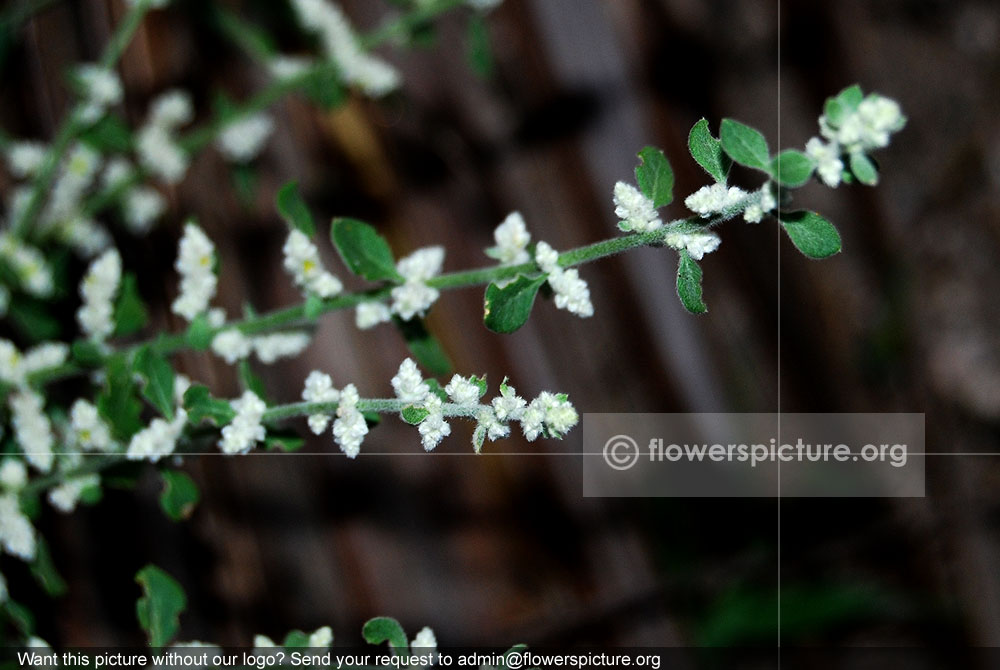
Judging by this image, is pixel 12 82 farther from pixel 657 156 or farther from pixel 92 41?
pixel 657 156

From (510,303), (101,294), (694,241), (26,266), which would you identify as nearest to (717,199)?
(694,241)

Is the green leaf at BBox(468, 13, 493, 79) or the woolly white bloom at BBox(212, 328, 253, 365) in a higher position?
the green leaf at BBox(468, 13, 493, 79)

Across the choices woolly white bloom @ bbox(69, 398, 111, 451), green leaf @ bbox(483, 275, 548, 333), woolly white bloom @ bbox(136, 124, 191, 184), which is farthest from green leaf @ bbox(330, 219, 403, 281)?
woolly white bloom @ bbox(136, 124, 191, 184)

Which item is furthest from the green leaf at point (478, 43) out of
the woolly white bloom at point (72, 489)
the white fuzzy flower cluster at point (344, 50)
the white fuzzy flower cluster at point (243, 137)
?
the woolly white bloom at point (72, 489)

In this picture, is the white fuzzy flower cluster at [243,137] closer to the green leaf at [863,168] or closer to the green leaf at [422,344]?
the green leaf at [422,344]

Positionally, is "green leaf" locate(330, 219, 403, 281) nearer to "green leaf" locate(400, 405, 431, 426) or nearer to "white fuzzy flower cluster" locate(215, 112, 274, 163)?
"green leaf" locate(400, 405, 431, 426)

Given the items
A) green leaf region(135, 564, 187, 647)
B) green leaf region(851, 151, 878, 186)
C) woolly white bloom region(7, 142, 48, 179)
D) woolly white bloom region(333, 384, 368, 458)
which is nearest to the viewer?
green leaf region(851, 151, 878, 186)

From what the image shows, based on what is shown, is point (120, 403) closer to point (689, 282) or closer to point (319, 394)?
point (319, 394)
